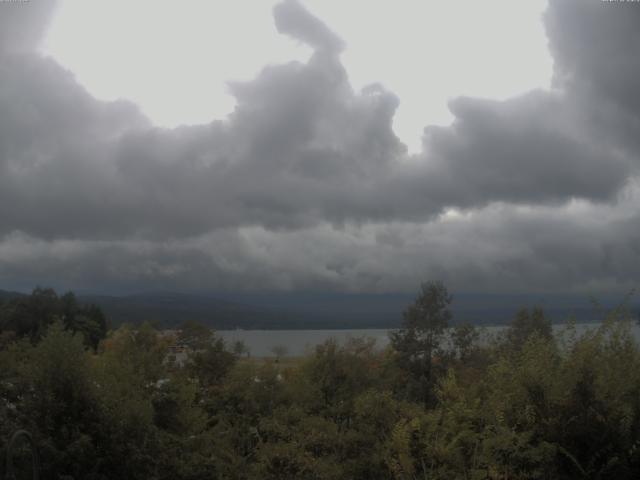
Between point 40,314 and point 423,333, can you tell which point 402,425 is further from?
point 40,314

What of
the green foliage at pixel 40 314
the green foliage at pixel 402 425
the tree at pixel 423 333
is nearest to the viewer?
the green foliage at pixel 402 425

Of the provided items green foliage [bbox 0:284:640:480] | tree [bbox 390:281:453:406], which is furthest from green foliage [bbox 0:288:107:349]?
green foliage [bbox 0:284:640:480]

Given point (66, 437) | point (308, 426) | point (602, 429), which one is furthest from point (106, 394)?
point (602, 429)

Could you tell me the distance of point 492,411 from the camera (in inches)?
326

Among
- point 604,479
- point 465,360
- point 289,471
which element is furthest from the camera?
point 465,360

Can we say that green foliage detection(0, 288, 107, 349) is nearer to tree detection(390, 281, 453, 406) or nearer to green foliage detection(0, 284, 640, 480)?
tree detection(390, 281, 453, 406)

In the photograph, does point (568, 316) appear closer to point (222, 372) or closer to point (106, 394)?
point (106, 394)

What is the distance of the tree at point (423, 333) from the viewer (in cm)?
3534

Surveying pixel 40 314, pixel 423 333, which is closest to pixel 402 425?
pixel 423 333

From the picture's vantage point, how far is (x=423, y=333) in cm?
3650

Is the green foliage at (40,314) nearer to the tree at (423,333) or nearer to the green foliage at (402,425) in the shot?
the tree at (423,333)

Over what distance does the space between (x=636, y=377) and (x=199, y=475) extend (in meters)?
7.53

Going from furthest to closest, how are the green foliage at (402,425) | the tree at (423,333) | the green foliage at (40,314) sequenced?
the green foliage at (40,314) → the tree at (423,333) → the green foliage at (402,425)

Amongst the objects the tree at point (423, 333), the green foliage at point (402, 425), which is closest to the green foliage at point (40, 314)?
the tree at point (423, 333)
